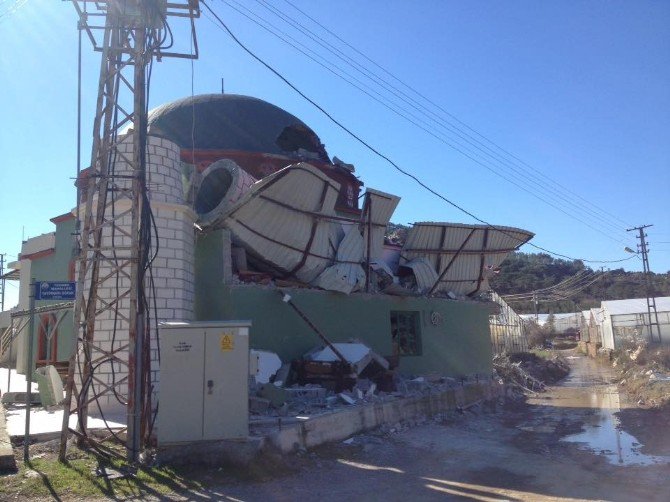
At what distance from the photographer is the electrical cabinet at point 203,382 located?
8352 millimetres

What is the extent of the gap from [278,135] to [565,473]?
15.8 m

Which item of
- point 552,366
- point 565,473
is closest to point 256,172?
point 565,473

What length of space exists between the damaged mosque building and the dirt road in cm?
354

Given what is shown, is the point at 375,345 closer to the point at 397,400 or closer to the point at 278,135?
the point at 397,400

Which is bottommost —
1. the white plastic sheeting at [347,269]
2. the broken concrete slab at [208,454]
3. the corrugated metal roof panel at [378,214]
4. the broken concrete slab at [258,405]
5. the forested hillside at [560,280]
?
the broken concrete slab at [208,454]

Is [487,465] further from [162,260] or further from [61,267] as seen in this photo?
[61,267]

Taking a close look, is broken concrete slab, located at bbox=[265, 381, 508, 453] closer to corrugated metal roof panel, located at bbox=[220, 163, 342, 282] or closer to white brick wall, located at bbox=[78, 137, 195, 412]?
white brick wall, located at bbox=[78, 137, 195, 412]

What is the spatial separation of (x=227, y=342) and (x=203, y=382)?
0.65 meters

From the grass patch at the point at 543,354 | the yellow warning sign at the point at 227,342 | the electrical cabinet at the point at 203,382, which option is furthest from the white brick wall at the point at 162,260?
the grass patch at the point at 543,354

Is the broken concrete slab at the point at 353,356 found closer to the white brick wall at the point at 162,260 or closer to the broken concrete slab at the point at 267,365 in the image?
the broken concrete slab at the point at 267,365

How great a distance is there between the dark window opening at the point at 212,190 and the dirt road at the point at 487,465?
7515 millimetres

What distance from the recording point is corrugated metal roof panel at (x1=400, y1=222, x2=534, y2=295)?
68.4 ft

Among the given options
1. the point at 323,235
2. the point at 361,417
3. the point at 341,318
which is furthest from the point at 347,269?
the point at 361,417

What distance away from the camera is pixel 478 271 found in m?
22.2
